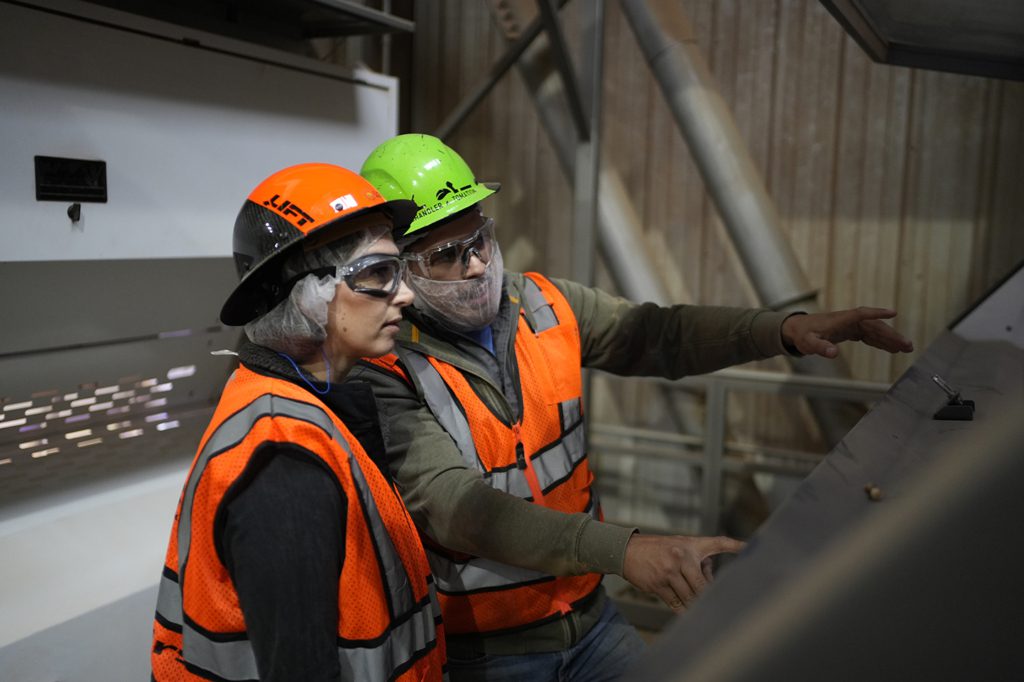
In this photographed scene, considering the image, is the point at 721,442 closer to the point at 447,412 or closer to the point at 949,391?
the point at 447,412

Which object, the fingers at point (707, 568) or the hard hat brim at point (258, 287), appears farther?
the hard hat brim at point (258, 287)

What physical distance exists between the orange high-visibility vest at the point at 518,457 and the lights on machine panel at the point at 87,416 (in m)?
0.73

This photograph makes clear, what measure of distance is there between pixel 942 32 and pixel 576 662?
1.10m

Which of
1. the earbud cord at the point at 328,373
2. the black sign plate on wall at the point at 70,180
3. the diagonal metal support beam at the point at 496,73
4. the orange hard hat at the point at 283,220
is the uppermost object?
the diagonal metal support beam at the point at 496,73

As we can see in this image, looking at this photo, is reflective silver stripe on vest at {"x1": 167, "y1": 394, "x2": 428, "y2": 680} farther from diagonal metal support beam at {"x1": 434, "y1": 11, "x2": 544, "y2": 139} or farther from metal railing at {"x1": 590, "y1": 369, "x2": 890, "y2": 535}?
diagonal metal support beam at {"x1": 434, "y1": 11, "x2": 544, "y2": 139}

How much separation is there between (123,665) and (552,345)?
93cm

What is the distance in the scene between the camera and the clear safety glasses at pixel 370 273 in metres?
1.02

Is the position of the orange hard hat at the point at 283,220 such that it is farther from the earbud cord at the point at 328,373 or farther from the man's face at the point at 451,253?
the man's face at the point at 451,253

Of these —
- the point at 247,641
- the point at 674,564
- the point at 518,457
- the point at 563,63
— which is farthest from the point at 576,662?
the point at 563,63

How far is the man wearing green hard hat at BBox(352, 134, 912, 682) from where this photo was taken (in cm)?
118

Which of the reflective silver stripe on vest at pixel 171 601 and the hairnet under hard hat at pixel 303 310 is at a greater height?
the hairnet under hard hat at pixel 303 310

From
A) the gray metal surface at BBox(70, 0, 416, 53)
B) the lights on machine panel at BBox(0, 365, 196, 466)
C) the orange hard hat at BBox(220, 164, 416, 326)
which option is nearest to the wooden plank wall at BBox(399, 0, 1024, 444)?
the gray metal surface at BBox(70, 0, 416, 53)

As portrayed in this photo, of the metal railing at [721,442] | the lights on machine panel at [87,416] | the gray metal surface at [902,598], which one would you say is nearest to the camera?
the gray metal surface at [902,598]

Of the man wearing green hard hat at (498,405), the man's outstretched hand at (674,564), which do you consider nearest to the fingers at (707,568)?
the man's outstretched hand at (674,564)
